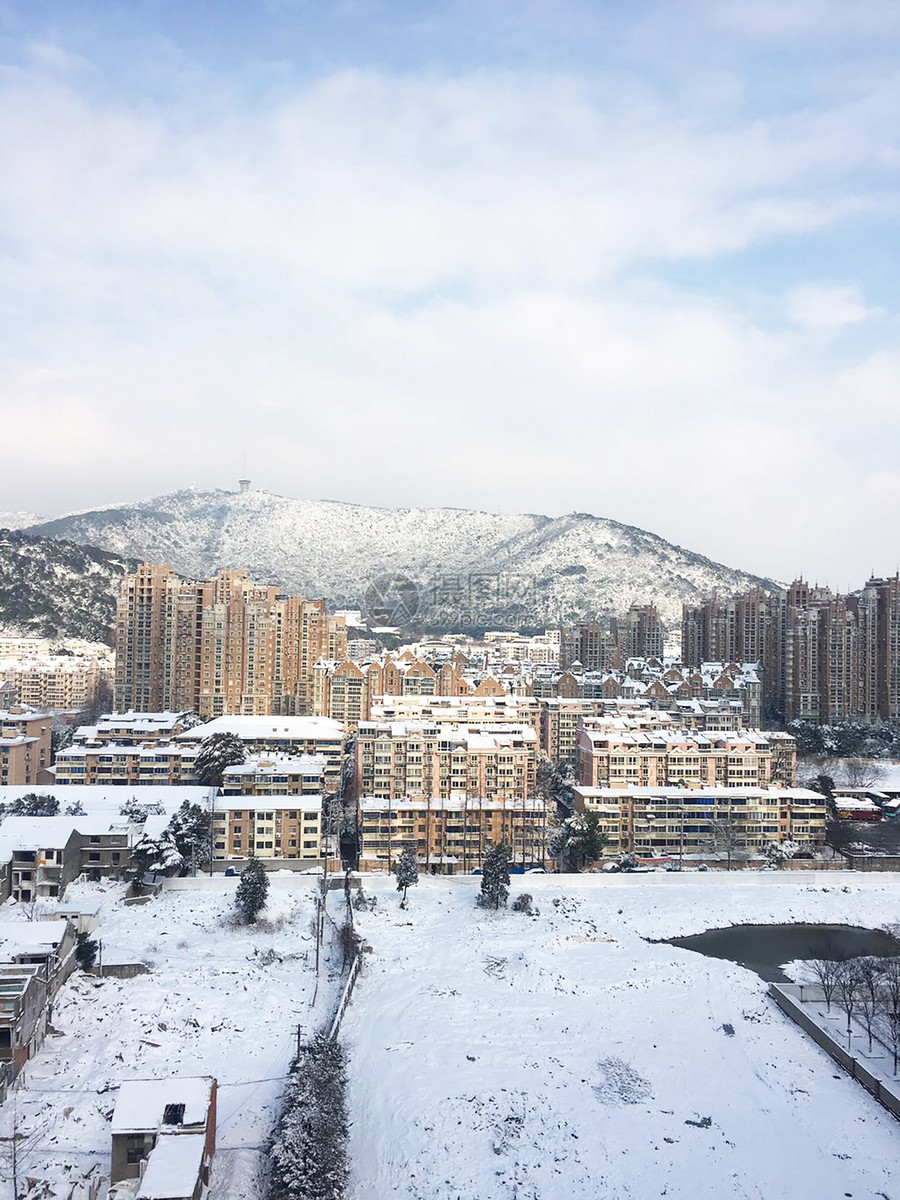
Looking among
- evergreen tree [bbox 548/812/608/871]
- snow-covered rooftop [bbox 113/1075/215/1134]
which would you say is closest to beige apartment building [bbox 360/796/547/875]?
evergreen tree [bbox 548/812/608/871]

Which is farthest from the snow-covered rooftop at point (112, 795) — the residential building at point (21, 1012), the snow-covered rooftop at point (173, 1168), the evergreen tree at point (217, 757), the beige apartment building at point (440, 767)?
the snow-covered rooftop at point (173, 1168)

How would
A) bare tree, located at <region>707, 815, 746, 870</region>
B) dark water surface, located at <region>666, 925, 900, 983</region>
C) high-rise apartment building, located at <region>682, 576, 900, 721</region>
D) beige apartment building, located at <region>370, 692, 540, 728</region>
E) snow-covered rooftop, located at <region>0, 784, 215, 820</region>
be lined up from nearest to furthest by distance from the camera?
1. dark water surface, located at <region>666, 925, 900, 983</region>
2. snow-covered rooftop, located at <region>0, 784, 215, 820</region>
3. bare tree, located at <region>707, 815, 746, 870</region>
4. beige apartment building, located at <region>370, 692, 540, 728</region>
5. high-rise apartment building, located at <region>682, 576, 900, 721</region>

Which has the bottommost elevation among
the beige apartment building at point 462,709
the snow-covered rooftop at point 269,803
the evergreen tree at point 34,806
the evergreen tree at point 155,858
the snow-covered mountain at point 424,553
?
the evergreen tree at point 155,858

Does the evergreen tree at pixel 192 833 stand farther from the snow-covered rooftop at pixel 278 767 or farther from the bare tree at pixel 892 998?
the bare tree at pixel 892 998

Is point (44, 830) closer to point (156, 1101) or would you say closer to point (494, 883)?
point (494, 883)

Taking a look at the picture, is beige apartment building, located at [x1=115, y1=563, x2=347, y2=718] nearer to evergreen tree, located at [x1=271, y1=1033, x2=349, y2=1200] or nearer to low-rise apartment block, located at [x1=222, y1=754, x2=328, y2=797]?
low-rise apartment block, located at [x1=222, y1=754, x2=328, y2=797]
